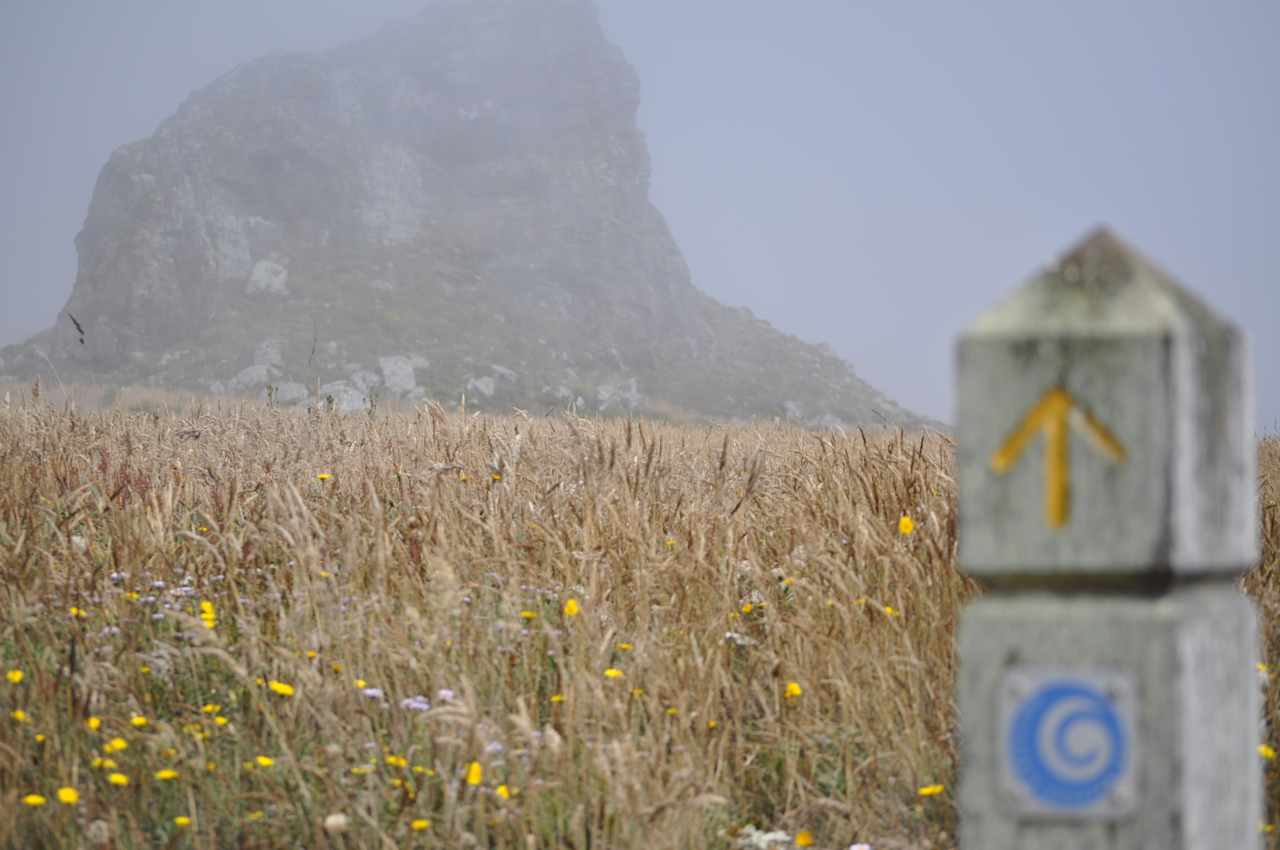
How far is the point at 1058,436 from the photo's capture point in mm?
1223

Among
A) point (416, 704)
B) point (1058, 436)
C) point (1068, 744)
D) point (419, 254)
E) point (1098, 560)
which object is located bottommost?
point (416, 704)

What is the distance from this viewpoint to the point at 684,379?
3563 inches

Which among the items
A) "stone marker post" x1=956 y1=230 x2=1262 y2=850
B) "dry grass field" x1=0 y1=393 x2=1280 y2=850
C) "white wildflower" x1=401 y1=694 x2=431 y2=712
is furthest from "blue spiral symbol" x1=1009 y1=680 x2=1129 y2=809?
"white wildflower" x1=401 y1=694 x2=431 y2=712

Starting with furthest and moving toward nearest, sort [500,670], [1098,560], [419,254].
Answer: [419,254]
[500,670]
[1098,560]

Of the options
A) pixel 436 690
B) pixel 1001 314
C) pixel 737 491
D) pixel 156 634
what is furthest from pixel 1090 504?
pixel 737 491

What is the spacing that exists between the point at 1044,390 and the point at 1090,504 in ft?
0.48

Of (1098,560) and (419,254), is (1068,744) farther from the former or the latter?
(419,254)

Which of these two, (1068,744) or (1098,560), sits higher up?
(1098,560)

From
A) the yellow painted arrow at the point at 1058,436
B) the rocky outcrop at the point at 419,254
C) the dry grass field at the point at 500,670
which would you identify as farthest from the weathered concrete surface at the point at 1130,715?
the rocky outcrop at the point at 419,254

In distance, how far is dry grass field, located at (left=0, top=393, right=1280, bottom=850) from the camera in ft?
7.64

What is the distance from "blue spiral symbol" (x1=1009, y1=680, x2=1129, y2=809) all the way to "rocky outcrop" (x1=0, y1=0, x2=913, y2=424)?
58654mm

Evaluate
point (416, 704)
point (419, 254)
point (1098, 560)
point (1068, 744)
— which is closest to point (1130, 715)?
point (1068, 744)

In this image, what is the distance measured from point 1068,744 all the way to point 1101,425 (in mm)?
391

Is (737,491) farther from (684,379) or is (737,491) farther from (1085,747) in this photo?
(684,379)
